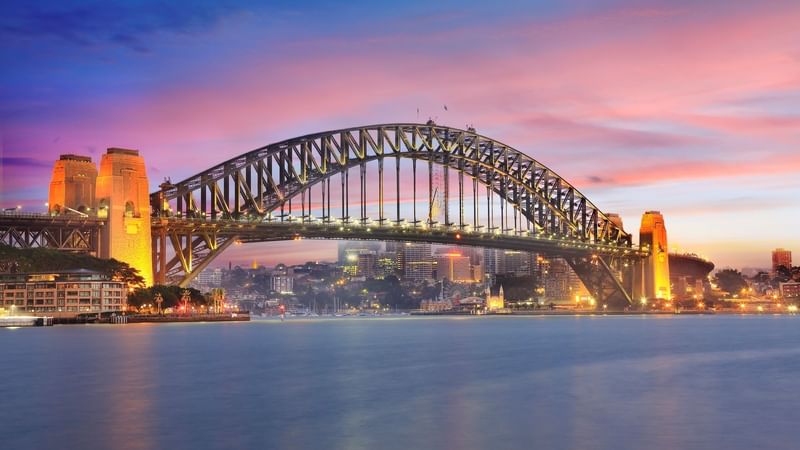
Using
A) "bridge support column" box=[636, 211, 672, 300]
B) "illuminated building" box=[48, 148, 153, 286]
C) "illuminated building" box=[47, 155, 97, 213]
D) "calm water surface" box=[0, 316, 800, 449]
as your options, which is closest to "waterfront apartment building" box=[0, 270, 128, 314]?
"illuminated building" box=[48, 148, 153, 286]

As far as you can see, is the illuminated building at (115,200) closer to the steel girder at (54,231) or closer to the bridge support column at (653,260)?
the steel girder at (54,231)

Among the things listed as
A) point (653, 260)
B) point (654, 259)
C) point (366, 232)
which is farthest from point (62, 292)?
point (654, 259)

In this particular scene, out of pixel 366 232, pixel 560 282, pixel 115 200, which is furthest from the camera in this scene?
pixel 560 282

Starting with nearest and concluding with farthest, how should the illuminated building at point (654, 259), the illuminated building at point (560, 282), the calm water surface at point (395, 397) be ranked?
1. the calm water surface at point (395, 397)
2. the illuminated building at point (654, 259)
3. the illuminated building at point (560, 282)

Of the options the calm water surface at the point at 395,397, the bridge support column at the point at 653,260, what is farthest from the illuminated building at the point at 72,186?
the bridge support column at the point at 653,260

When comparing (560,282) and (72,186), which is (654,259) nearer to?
(560,282)

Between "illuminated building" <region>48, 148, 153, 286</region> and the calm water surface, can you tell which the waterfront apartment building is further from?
the calm water surface

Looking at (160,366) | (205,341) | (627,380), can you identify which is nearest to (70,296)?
(205,341)

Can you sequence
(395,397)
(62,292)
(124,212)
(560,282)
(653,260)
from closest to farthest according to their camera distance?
1. (395,397)
2. (124,212)
3. (62,292)
4. (653,260)
5. (560,282)
